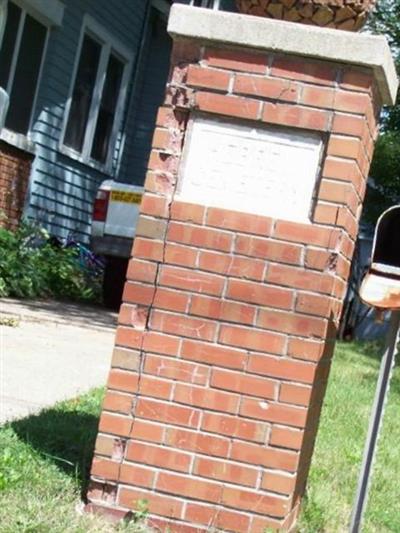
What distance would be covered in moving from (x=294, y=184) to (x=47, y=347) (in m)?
4.99

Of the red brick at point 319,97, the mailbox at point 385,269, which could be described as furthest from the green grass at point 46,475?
the red brick at point 319,97

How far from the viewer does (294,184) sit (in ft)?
11.9

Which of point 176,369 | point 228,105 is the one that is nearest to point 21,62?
point 228,105

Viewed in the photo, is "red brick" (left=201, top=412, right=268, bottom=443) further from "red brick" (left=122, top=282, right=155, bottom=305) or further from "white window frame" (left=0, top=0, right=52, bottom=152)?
"white window frame" (left=0, top=0, right=52, bottom=152)

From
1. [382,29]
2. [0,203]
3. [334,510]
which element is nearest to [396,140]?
[382,29]

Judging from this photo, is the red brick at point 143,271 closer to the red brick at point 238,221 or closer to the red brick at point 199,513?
the red brick at point 238,221

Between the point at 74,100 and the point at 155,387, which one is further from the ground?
the point at 74,100

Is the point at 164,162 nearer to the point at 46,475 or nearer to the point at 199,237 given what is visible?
the point at 199,237

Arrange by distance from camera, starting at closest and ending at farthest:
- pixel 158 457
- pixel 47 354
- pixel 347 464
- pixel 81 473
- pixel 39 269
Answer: pixel 158 457 → pixel 81 473 → pixel 347 464 → pixel 47 354 → pixel 39 269

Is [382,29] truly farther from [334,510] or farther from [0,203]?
[334,510]

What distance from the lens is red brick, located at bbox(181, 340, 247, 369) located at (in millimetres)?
3602

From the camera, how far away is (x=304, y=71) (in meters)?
3.62

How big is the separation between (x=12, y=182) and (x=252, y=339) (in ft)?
33.6

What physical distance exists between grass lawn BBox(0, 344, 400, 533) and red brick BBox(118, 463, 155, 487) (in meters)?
0.15
